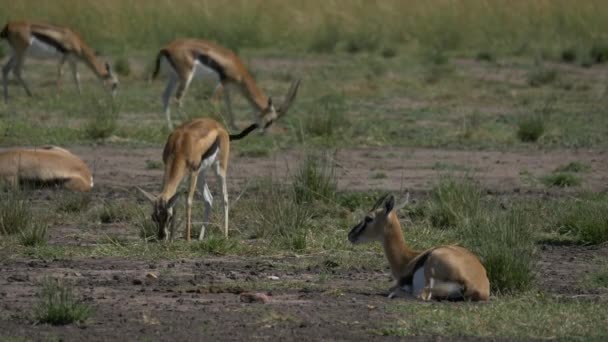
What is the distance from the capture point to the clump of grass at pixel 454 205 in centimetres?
1053

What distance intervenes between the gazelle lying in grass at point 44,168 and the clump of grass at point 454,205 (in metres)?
3.31

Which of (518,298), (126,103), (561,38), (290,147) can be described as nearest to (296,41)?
(561,38)

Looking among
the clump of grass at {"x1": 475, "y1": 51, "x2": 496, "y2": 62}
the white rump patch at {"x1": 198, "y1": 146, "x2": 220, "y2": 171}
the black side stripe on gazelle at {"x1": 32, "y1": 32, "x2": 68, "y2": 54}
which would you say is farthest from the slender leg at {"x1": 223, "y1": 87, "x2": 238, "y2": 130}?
the clump of grass at {"x1": 475, "y1": 51, "x2": 496, "y2": 62}

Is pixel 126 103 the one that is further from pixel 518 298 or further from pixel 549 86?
pixel 518 298

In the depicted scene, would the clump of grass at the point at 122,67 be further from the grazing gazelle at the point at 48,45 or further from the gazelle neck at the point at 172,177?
the gazelle neck at the point at 172,177

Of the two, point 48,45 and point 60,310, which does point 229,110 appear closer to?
point 48,45

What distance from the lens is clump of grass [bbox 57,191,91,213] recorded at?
11.3 meters

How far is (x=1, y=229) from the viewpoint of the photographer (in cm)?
991

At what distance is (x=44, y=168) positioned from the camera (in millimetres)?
12383

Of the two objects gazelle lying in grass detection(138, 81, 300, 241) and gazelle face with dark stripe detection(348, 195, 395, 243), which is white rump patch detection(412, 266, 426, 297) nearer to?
gazelle face with dark stripe detection(348, 195, 395, 243)

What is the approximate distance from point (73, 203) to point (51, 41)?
1022 centimetres

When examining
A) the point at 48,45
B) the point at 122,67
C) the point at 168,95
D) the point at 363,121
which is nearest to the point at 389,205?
the point at 363,121

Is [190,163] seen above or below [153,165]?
above

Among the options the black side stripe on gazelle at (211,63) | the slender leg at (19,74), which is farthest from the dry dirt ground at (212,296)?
the slender leg at (19,74)
